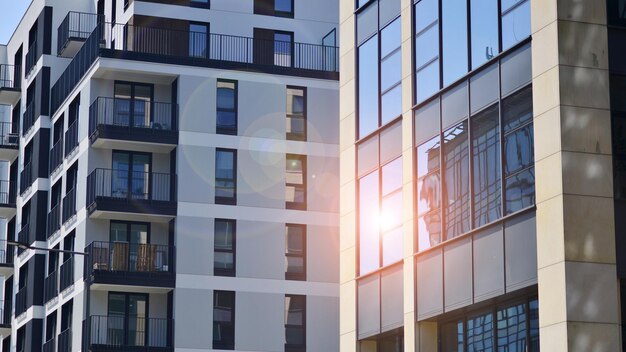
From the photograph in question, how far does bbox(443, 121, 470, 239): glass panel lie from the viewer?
29094 mm

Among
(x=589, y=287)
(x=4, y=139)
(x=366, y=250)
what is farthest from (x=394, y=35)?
(x=4, y=139)

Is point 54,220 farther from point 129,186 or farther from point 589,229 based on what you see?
point 589,229

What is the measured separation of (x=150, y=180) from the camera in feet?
184

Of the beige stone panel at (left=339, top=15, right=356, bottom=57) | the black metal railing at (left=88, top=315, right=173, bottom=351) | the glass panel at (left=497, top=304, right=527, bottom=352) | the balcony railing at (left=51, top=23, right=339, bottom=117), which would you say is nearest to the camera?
the glass panel at (left=497, top=304, right=527, bottom=352)

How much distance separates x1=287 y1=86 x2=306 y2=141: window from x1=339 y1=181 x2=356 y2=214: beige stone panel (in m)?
21.6

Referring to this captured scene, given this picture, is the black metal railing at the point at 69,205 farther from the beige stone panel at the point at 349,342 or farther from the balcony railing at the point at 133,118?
the beige stone panel at the point at 349,342

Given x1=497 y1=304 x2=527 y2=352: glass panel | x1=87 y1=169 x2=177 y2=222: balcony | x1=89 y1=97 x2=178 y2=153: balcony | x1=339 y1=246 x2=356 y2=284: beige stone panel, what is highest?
x1=89 y1=97 x2=178 y2=153: balcony

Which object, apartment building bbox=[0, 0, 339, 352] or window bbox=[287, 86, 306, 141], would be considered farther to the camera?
window bbox=[287, 86, 306, 141]

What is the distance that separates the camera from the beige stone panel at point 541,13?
26078 millimetres

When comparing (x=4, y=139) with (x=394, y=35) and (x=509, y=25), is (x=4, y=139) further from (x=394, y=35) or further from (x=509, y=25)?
(x=509, y=25)

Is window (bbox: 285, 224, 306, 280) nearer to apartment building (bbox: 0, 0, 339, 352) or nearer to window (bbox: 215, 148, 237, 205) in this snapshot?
apartment building (bbox: 0, 0, 339, 352)

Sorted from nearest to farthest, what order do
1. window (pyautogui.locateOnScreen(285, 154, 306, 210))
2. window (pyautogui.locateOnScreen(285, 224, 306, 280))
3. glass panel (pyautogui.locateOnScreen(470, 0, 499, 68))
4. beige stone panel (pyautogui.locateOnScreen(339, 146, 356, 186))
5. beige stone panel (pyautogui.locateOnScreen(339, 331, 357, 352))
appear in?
glass panel (pyautogui.locateOnScreen(470, 0, 499, 68)) < beige stone panel (pyautogui.locateOnScreen(339, 331, 357, 352)) < beige stone panel (pyautogui.locateOnScreen(339, 146, 356, 186)) < window (pyautogui.locateOnScreen(285, 224, 306, 280)) < window (pyautogui.locateOnScreen(285, 154, 306, 210))

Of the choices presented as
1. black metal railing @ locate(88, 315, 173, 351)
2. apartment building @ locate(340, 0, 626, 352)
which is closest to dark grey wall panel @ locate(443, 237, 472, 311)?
apartment building @ locate(340, 0, 626, 352)

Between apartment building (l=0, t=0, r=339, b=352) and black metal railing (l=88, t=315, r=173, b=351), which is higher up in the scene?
apartment building (l=0, t=0, r=339, b=352)
